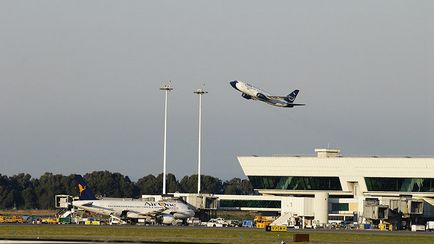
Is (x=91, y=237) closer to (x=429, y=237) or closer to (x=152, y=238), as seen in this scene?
(x=152, y=238)

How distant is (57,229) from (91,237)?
924 inches

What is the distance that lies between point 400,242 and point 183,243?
84.4 ft

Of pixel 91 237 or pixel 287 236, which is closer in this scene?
pixel 91 237

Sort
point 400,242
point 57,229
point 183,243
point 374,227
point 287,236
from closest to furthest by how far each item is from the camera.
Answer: point 183,243 → point 400,242 → point 287,236 → point 57,229 → point 374,227

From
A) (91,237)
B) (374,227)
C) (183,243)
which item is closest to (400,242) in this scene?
(183,243)

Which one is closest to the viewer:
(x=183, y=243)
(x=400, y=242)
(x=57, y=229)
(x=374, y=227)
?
(x=183, y=243)

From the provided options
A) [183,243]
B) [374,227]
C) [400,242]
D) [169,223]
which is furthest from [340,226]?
[183,243]

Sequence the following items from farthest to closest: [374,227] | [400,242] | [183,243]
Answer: [374,227], [400,242], [183,243]

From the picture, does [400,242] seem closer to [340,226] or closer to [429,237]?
[429,237]

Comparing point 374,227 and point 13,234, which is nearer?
point 13,234

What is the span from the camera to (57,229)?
495 feet

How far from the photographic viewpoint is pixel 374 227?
19050 cm

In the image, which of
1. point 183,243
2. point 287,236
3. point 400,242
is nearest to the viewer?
point 183,243

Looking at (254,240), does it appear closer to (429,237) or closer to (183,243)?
(183,243)
